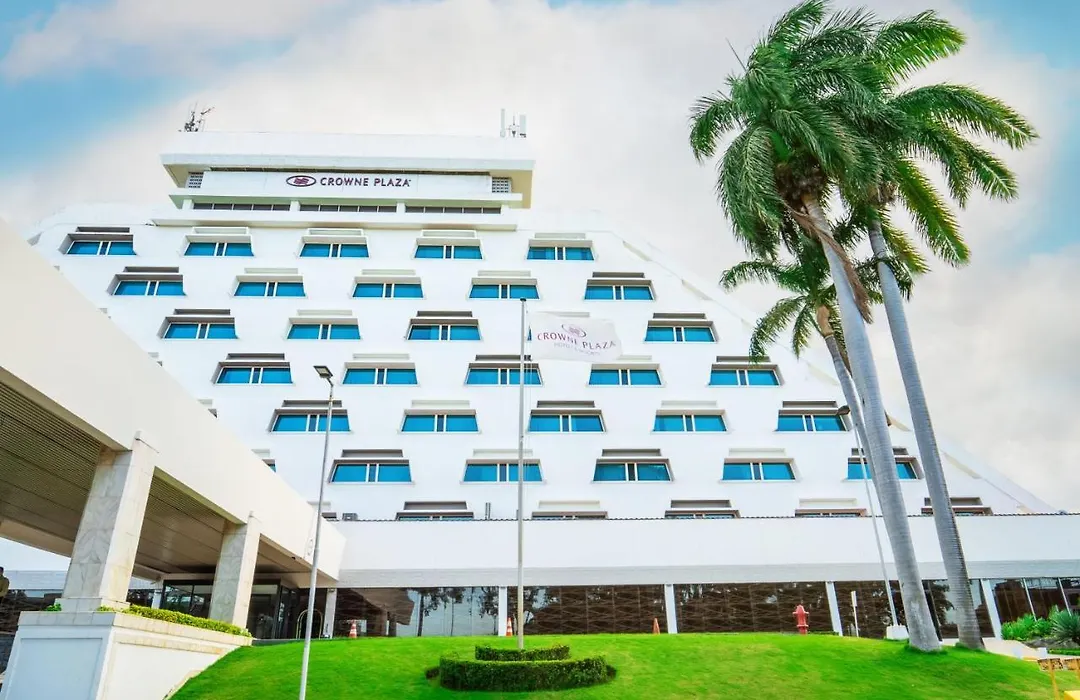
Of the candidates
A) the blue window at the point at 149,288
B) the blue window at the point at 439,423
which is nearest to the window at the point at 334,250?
the blue window at the point at 149,288

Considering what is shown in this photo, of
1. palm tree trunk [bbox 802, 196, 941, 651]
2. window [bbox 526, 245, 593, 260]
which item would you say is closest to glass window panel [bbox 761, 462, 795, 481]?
palm tree trunk [bbox 802, 196, 941, 651]

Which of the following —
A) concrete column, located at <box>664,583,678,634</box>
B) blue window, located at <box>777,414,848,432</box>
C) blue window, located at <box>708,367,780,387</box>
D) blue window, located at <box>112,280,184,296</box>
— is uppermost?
blue window, located at <box>112,280,184,296</box>

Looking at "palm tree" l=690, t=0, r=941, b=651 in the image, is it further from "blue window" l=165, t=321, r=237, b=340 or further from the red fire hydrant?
"blue window" l=165, t=321, r=237, b=340

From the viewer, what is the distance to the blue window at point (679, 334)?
1576 inches

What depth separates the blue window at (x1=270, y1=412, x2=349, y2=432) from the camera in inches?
1398

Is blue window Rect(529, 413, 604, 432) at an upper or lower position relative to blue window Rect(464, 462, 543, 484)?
upper

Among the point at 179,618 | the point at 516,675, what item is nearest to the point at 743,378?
the point at 516,675

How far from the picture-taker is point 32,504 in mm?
19469

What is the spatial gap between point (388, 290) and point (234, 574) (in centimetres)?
2404

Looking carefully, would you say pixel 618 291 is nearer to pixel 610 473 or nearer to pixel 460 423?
pixel 610 473

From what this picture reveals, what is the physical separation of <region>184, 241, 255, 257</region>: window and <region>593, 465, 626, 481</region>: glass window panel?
24.3 m

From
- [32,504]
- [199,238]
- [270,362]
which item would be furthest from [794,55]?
[199,238]

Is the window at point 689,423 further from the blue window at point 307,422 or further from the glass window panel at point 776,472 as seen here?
the blue window at point 307,422

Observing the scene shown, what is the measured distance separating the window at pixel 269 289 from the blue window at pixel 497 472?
1515 centimetres
